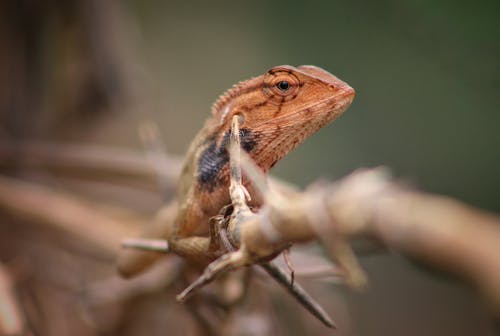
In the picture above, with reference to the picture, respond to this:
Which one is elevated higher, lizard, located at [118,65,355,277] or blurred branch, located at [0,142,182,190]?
lizard, located at [118,65,355,277]

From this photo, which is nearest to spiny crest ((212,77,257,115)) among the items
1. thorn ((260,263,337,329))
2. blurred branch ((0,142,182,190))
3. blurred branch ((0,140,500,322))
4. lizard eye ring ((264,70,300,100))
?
lizard eye ring ((264,70,300,100))

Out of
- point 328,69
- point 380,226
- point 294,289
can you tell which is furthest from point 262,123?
point 328,69

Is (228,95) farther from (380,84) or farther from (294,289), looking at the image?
(380,84)

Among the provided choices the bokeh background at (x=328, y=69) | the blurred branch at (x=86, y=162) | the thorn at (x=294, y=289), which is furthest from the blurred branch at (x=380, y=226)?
the bokeh background at (x=328, y=69)

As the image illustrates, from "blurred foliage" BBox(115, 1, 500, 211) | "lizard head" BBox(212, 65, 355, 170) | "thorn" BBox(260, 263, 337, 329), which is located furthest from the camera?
"blurred foliage" BBox(115, 1, 500, 211)

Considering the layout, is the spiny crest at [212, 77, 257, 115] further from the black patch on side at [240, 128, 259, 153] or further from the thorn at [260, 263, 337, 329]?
the thorn at [260, 263, 337, 329]

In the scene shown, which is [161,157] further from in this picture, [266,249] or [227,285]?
[266,249]

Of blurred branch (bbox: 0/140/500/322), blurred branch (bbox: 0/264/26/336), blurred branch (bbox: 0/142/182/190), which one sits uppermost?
blurred branch (bbox: 0/140/500/322)
